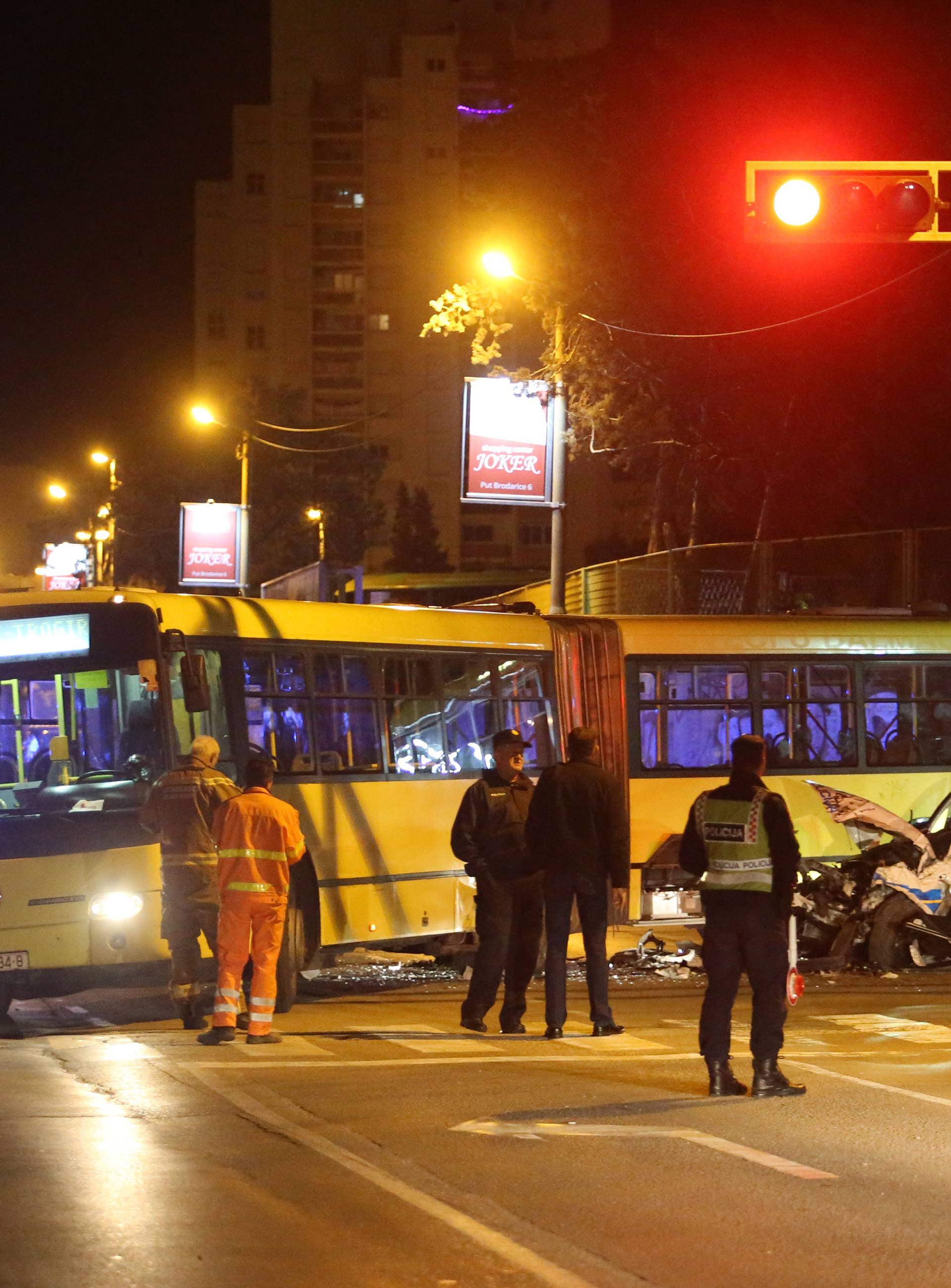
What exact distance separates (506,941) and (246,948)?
1694 millimetres

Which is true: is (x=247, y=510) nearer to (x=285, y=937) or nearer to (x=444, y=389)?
(x=285, y=937)

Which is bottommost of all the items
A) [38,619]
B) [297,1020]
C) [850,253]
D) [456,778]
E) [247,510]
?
[297,1020]

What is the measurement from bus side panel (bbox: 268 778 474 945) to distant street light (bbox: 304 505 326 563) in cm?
6013

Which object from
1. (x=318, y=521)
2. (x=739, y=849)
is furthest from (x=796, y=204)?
(x=318, y=521)

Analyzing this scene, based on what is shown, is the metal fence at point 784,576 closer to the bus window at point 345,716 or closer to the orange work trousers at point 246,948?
the bus window at point 345,716

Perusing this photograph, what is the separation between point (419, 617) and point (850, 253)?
15.9 metres

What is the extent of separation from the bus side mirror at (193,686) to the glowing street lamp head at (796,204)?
504 cm

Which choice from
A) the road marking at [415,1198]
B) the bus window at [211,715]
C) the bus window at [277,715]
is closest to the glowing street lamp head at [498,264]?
the bus window at [277,715]

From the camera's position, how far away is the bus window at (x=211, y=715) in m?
13.2

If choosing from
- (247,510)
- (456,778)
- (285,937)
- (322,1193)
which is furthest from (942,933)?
(247,510)

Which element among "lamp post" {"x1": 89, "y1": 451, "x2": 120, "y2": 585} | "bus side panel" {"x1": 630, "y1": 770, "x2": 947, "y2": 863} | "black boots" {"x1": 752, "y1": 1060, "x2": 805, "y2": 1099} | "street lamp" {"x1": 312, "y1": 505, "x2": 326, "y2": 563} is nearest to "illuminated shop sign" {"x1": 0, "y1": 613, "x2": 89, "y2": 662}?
"bus side panel" {"x1": 630, "y1": 770, "x2": 947, "y2": 863}

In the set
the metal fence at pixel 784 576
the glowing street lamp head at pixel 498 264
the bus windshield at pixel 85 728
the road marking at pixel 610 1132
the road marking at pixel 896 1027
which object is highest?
the glowing street lamp head at pixel 498 264

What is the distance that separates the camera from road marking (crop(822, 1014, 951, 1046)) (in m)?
11.5

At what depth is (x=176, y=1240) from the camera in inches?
241
